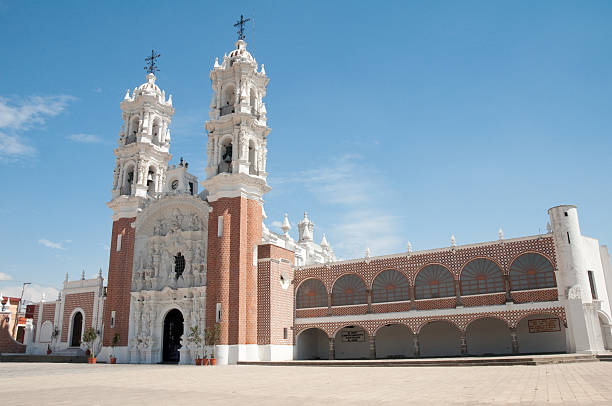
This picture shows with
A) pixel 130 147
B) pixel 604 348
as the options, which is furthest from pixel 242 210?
pixel 604 348

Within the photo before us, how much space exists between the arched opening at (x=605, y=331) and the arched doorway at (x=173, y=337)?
84.4 ft

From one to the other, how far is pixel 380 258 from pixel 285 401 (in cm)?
2197

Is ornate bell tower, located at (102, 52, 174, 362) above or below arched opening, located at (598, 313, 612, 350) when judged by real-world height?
above

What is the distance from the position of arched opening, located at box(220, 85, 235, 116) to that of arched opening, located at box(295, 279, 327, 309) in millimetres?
13313

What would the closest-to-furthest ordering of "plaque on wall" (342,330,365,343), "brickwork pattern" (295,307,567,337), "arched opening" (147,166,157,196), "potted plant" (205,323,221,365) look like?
"brickwork pattern" (295,307,567,337) < "potted plant" (205,323,221,365) < "plaque on wall" (342,330,365,343) < "arched opening" (147,166,157,196)

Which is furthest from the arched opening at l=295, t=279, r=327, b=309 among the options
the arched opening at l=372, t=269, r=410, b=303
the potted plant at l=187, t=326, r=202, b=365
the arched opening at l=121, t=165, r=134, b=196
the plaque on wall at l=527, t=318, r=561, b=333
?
the arched opening at l=121, t=165, r=134, b=196

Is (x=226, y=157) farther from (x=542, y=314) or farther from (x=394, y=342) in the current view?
(x=542, y=314)

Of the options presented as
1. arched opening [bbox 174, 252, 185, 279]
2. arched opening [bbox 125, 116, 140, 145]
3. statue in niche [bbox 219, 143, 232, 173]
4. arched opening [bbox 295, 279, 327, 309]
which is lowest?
arched opening [bbox 295, 279, 327, 309]

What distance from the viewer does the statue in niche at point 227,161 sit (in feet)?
111

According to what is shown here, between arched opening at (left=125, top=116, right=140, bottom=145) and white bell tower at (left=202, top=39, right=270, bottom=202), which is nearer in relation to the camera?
white bell tower at (left=202, top=39, right=270, bottom=202)

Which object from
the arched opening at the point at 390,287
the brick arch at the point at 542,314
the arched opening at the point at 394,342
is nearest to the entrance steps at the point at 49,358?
the arched opening at the point at 394,342

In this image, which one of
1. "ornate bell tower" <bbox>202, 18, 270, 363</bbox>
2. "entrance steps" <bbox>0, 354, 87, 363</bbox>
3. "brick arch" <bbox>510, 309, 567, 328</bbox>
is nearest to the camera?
"brick arch" <bbox>510, 309, 567, 328</bbox>

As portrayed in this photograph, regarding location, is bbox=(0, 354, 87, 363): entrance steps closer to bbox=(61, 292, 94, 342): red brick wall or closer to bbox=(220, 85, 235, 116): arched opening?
bbox=(61, 292, 94, 342): red brick wall

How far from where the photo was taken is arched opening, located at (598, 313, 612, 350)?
87.6ft
